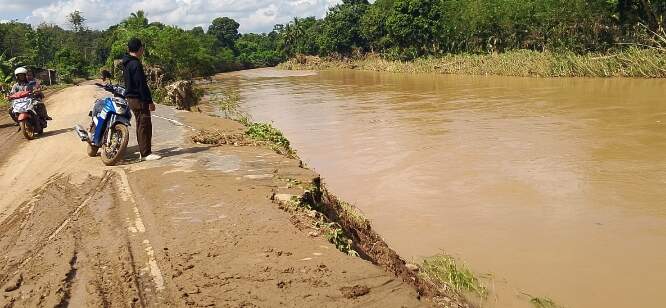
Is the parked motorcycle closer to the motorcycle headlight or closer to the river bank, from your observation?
the motorcycle headlight

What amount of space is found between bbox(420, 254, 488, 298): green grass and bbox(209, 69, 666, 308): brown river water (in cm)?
16

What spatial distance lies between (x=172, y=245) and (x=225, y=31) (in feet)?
324

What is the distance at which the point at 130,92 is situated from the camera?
6.81 m

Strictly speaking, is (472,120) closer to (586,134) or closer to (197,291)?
(586,134)

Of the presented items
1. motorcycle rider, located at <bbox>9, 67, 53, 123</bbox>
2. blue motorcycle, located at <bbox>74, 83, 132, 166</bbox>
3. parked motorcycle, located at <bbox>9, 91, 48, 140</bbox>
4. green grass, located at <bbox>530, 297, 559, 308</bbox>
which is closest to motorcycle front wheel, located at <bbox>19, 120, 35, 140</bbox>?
parked motorcycle, located at <bbox>9, 91, 48, 140</bbox>

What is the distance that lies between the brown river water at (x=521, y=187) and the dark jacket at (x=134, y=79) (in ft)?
10.1

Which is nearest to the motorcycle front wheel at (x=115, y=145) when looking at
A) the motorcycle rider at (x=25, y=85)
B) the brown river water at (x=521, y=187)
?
the brown river water at (x=521, y=187)

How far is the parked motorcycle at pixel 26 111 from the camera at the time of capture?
9.88m

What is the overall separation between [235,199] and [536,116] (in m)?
11.9

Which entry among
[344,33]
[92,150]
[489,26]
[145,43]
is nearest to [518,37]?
[489,26]

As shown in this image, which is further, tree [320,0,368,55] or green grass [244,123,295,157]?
tree [320,0,368,55]

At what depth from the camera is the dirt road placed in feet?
10.5

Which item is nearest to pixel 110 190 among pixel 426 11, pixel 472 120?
pixel 472 120

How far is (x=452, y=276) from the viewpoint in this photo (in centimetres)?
468
